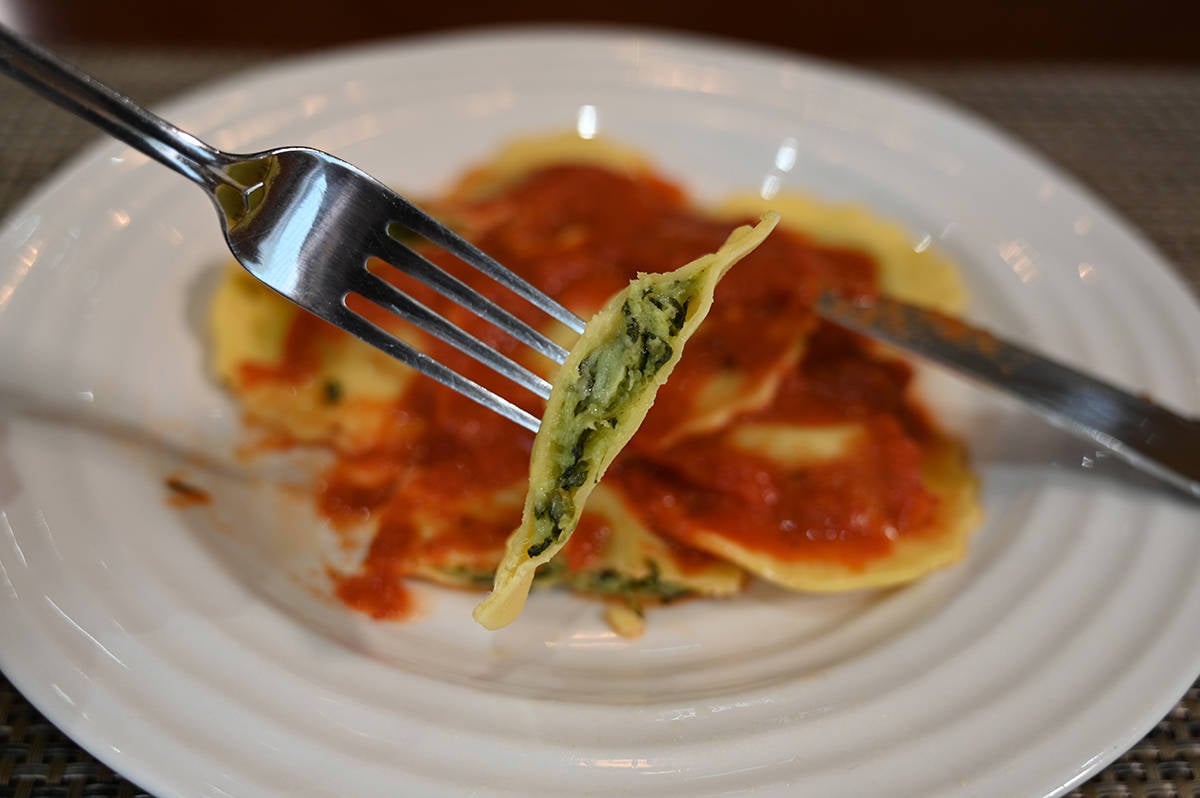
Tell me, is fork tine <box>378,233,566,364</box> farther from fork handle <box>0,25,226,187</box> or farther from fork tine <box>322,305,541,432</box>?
fork handle <box>0,25,226,187</box>

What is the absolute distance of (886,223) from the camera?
3857 millimetres

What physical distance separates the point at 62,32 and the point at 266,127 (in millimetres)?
2284

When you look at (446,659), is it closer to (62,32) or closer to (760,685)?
(760,685)

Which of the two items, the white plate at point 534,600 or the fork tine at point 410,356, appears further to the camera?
the fork tine at point 410,356

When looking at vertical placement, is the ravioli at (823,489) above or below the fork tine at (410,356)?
above

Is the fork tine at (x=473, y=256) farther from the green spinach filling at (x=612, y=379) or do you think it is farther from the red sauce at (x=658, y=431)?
the red sauce at (x=658, y=431)

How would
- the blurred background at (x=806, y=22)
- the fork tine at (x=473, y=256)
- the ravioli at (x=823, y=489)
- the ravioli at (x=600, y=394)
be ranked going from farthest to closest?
the blurred background at (x=806, y=22) < the ravioli at (x=823, y=489) < the fork tine at (x=473, y=256) < the ravioli at (x=600, y=394)

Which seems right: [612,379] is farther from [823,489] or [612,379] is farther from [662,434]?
[823,489]

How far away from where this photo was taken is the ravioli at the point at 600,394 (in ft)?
6.55

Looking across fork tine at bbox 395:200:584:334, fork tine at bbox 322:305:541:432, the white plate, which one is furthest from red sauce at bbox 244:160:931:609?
fork tine at bbox 395:200:584:334

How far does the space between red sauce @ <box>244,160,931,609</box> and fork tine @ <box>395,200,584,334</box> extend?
2.70 ft

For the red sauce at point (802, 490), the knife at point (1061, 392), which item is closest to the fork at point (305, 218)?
the red sauce at point (802, 490)

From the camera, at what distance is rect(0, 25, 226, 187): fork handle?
200cm

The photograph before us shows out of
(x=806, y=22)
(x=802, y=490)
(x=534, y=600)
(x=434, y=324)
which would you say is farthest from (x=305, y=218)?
(x=806, y=22)
